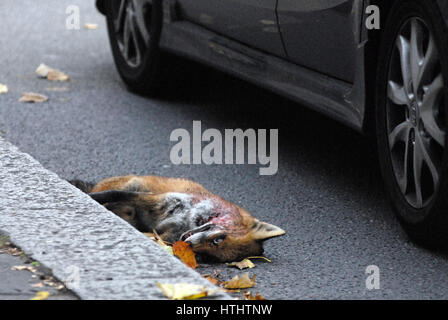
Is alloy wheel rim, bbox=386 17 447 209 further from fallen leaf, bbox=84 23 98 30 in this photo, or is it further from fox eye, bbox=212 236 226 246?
fallen leaf, bbox=84 23 98 30

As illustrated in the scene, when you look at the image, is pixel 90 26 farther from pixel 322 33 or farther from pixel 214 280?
pixel 214 280

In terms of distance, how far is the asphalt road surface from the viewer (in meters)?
3.65

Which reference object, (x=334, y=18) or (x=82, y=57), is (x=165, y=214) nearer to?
(x=334, y=18)

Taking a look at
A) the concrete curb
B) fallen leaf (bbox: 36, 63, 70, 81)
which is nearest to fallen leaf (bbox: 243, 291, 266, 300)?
the concrete curb

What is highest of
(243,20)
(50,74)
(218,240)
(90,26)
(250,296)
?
(90,26)

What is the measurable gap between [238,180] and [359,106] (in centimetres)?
94

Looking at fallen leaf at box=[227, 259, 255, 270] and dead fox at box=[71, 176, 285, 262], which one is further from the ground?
dead fox at box=[71, 176, 285, 262]

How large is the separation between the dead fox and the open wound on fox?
0.84 metres

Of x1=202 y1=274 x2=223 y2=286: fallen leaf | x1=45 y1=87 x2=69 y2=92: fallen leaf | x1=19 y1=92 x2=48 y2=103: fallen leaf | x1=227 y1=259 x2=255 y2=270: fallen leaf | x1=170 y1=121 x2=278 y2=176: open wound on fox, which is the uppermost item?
x1=45 y1=87 x2=69 y2=92: fallen leaf

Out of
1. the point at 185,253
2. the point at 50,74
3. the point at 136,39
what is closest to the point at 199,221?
the point at 185,253

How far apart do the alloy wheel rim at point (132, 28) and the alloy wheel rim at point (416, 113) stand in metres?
2.67

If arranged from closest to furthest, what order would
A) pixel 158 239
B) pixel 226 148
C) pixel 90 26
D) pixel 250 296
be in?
pixel 250 296 < pixel 158 239 < pixel 226 148 < pixel 90 26

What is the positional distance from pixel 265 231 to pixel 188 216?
1.18ft

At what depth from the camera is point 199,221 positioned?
4.04 meters
